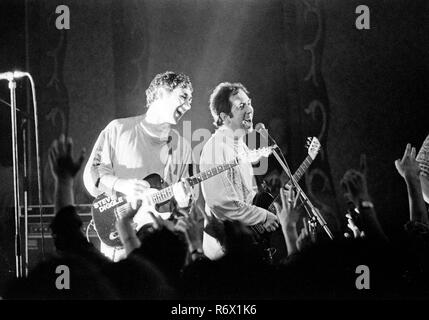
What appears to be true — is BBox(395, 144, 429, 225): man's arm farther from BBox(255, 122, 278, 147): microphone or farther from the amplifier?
the amplifier

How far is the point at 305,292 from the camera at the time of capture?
311cm

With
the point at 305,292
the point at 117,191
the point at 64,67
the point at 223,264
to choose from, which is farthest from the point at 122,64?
the point at 305,292

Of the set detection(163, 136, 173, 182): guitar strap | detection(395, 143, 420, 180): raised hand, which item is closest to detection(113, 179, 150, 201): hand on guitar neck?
detection(163, 136, 173, 182): guitar strap

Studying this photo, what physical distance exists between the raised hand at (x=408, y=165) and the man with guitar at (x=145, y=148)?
1.14 m

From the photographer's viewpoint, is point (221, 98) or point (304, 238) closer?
point (304, 238)

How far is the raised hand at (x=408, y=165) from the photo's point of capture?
3.21 metres

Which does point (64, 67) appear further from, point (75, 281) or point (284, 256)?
point (284, 256)

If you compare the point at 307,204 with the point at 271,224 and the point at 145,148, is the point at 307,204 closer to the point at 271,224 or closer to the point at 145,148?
the point at 271,224

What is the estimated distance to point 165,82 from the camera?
3221 mm

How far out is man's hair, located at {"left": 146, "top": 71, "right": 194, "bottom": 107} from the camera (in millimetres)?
3213

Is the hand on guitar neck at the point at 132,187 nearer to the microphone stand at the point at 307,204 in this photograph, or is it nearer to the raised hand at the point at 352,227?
the microphone stand at the point at 307,204

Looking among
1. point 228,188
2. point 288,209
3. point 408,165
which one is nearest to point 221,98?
point 228,188

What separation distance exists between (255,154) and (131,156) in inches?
26.2

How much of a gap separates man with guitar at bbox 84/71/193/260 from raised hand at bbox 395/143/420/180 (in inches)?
44.8
